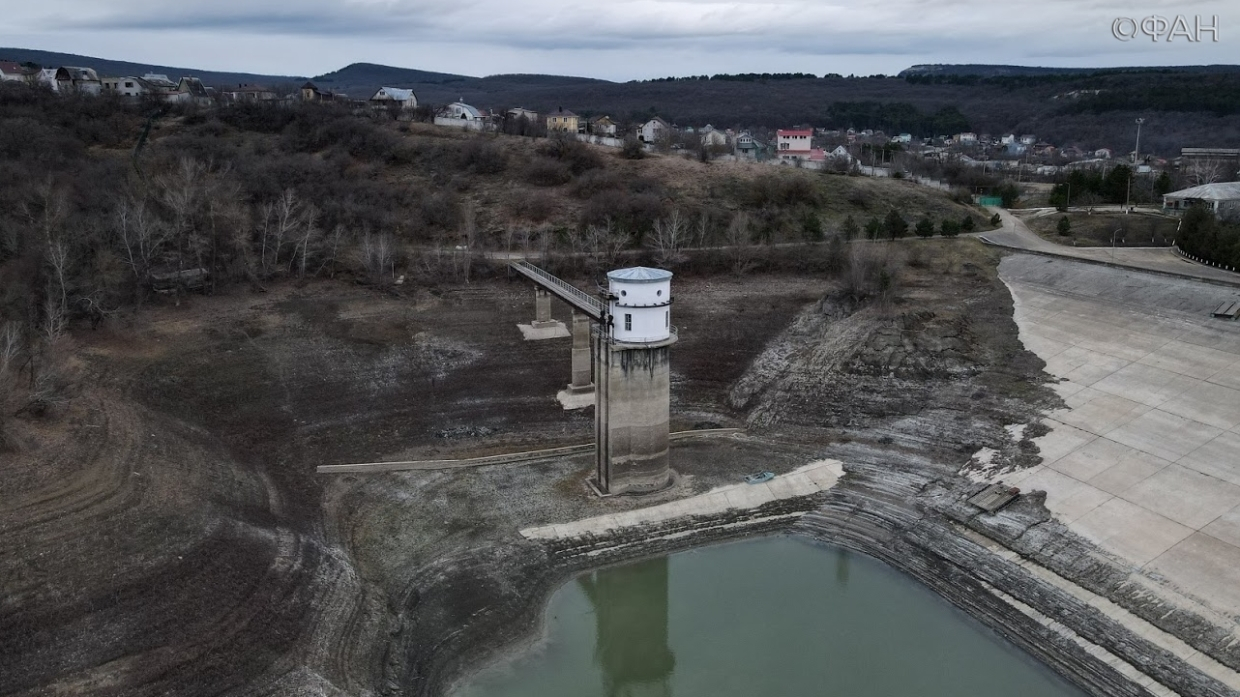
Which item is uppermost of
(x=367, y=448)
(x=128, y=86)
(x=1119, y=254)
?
(x=128, y=86)

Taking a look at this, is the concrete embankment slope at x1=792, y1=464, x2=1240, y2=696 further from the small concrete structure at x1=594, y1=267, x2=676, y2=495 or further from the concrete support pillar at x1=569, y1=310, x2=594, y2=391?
the concrete support pillar at x1=569, y1=310, x2=594, y2=391

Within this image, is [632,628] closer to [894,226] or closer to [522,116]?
[894,226]

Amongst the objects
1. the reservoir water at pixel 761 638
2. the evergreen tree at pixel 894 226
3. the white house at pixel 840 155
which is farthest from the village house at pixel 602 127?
the reservoir water at pixel 761 638

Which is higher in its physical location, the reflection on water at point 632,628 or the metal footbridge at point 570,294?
the metal footbridge at point 570,294

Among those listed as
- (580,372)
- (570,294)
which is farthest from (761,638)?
(580,372)

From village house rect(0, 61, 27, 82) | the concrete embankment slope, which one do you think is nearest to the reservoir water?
the concrete embankment slope

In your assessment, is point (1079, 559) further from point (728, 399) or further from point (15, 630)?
point (15, 630)

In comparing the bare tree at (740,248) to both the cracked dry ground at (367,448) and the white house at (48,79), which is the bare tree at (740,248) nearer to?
the cracked dry ground at (367,448)
